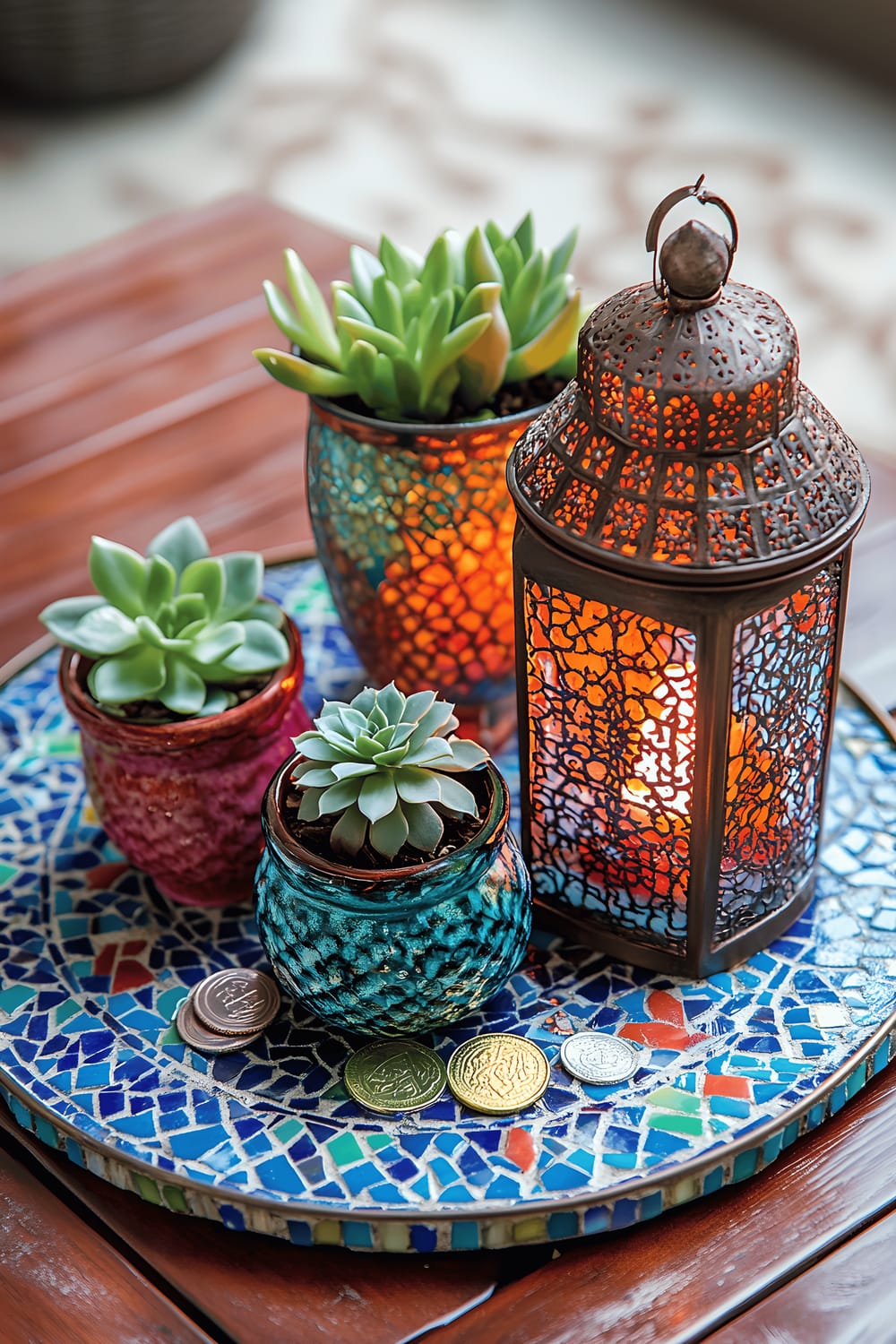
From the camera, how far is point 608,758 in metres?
0.76

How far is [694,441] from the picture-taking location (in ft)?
2.17

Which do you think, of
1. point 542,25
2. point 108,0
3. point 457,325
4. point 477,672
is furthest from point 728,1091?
point 542,25

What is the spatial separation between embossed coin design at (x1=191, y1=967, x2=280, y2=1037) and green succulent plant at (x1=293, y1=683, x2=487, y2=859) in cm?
12

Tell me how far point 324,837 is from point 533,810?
14cm

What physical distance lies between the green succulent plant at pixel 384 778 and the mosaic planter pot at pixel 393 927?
2 cm

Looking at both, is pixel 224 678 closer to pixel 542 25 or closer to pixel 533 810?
pixel 533 810

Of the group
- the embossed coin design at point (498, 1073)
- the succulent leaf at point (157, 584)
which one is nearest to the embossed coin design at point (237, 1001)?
the embossed coin design at point (498, 1073)

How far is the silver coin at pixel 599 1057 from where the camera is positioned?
738 millimetres

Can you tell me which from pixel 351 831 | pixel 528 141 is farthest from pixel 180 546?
pixel 528 141

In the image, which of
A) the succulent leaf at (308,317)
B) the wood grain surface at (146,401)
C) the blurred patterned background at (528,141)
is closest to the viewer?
the succulent leaf at (308,317)

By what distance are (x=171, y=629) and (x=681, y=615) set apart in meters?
0.30

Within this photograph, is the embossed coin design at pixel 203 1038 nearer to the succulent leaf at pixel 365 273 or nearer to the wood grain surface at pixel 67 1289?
the wood grain surface at pixel 67 1289

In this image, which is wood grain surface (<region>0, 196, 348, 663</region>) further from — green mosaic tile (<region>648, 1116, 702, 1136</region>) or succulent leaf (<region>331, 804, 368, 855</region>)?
green mosaic tile (<region>648, 1116, 702, 1136</region>)

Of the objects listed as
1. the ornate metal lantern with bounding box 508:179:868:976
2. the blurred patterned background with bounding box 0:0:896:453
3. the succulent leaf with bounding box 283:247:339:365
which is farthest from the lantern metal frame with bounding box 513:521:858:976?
the blurred patterned background with bounding box 0:0:896:453
